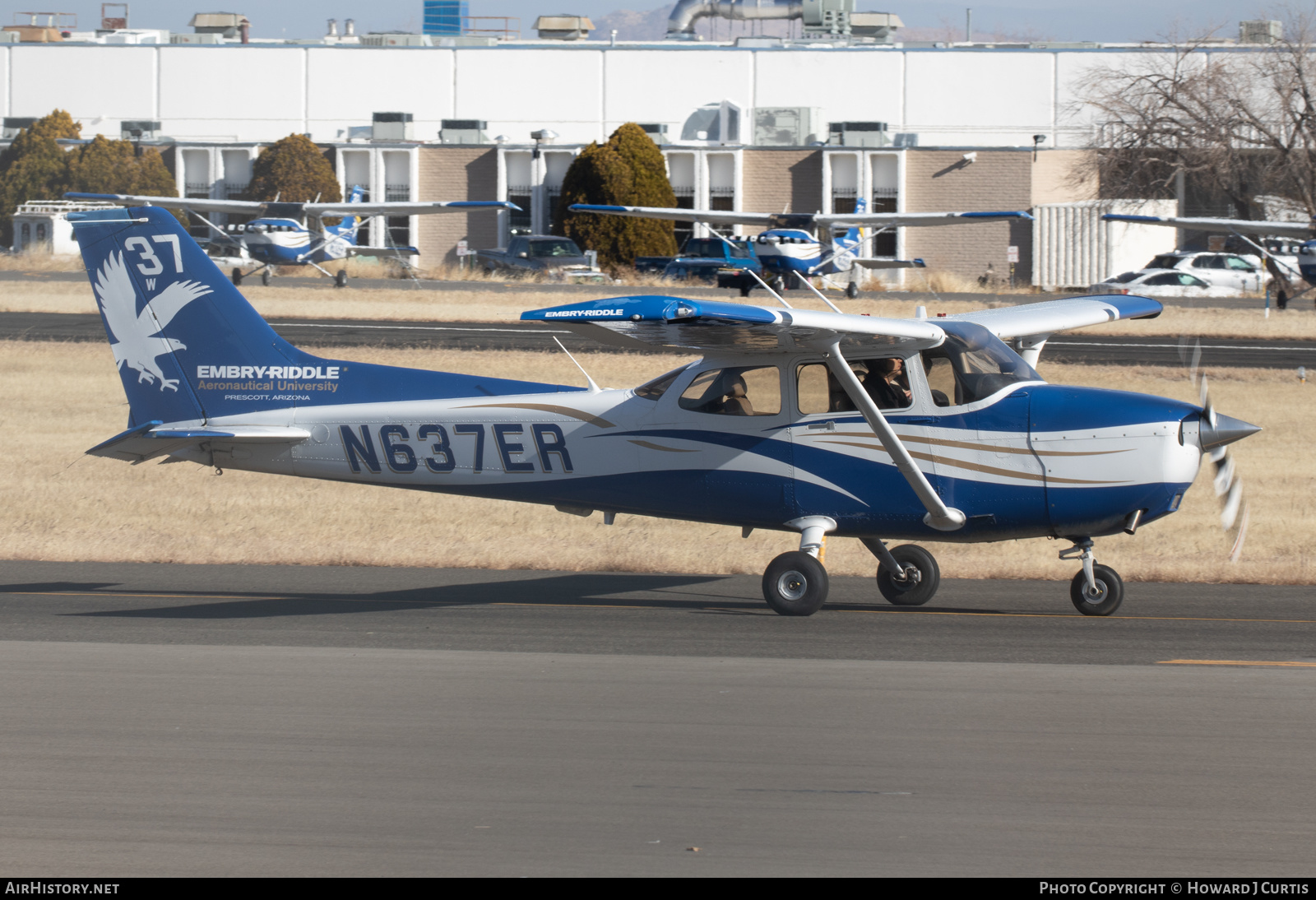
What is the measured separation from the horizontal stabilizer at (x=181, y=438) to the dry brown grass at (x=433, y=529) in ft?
6.65

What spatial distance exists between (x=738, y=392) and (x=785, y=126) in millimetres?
58451

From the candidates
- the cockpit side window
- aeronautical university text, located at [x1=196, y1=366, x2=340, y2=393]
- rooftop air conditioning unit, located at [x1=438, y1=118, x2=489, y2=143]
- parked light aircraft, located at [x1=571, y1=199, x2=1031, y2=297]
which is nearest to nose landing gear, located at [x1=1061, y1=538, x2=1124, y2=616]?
the cockpit side window

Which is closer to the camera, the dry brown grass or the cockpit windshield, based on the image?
the cockpit windshield

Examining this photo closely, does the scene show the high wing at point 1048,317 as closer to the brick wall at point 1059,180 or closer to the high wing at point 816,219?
the high wing at point 816,219

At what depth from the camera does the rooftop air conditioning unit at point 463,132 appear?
6675cm

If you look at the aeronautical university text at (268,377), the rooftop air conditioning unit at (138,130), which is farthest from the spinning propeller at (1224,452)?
the rooftop air conditioning unit at (138,130)

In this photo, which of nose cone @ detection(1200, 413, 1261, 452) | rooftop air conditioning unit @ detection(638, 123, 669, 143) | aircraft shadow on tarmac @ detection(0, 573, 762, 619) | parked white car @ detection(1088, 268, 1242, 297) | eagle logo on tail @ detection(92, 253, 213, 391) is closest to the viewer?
nose cone @ detection(1200, 413, 1261, 452)

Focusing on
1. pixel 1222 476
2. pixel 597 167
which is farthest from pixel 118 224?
pixel 597 167

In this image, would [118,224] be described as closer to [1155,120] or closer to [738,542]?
[738,542]

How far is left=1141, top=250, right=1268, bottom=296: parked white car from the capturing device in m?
46.9

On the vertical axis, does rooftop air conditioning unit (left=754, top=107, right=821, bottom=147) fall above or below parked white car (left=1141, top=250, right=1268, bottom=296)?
above

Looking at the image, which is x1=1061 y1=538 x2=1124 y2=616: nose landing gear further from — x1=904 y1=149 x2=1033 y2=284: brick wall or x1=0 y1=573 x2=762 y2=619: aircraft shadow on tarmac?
x1=904 y1=149 x2=1033 y2=284: brick wall

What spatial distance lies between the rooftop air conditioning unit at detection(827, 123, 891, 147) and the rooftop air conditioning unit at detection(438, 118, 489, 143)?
1598 cm

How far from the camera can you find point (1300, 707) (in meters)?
7.13
